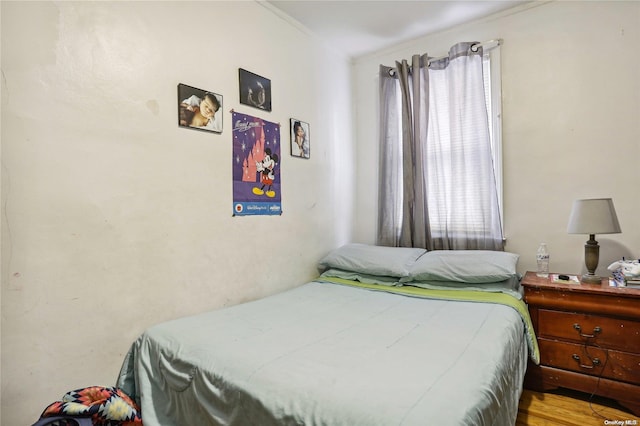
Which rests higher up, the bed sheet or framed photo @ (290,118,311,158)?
framed photo @ (290,118,311,158)

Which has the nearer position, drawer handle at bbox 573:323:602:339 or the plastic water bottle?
drawer handle at bbox 573:323:602:339

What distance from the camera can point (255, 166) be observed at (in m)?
2.31

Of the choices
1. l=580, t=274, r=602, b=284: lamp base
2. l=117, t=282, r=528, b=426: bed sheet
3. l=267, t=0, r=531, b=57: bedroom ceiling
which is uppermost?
l=267, t=0, r=531, b=57: bedroom ceiling

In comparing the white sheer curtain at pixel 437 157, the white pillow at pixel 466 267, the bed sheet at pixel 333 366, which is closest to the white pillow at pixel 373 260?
the white pillow at pixel 466 267

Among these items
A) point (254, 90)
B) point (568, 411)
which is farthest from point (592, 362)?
point (254, 90)

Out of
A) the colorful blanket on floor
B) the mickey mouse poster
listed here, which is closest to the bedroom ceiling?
the mickey mouse poster

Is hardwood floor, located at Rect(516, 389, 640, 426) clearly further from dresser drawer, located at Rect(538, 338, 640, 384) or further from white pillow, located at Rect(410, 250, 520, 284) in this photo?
white pillow, located at Rect(410, 250, 520, 284)

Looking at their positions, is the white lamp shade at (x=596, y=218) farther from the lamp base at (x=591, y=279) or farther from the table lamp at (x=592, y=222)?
the lamp base at (x=591, y=279)

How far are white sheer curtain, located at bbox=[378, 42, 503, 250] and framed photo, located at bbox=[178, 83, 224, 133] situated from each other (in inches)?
64.1

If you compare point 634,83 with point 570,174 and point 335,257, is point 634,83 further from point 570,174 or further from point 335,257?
point 335,257

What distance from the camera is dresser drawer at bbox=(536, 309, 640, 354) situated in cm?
181

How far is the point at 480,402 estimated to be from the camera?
996 millimetres

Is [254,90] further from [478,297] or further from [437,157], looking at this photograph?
[478,297]

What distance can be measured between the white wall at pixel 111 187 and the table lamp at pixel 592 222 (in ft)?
6.52
